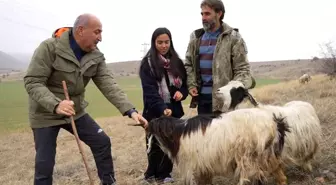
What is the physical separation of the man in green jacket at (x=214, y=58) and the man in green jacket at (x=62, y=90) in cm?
99

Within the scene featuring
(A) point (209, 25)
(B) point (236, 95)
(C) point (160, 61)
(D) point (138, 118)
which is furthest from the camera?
(C) point (160, 61)

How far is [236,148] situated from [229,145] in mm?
79

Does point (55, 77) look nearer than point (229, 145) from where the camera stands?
No

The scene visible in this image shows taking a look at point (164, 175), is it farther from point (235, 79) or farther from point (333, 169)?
point (333, 169)

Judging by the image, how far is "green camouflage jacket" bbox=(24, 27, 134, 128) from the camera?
4.15 meters

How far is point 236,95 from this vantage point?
4.70 metres

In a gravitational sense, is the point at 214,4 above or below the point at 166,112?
above

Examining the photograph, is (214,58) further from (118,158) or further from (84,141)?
(118,158)

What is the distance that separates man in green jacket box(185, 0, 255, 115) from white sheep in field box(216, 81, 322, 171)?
0.15m

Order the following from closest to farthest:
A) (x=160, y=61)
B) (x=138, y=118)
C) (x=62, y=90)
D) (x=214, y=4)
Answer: (x=62, y=90), (x=138, y=118), (x=214, y=4), (x=160, y=61)

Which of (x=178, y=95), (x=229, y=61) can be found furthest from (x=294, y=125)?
(x=178, y=95)

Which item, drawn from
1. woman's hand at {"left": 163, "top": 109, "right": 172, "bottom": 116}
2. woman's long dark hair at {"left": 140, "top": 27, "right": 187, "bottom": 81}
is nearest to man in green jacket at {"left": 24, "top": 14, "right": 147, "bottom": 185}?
woman's hand at {"left": 163, "top": 109, "right": 172, "bottom": 116}

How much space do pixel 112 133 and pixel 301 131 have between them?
11.6m

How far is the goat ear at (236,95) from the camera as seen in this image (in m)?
4.67
